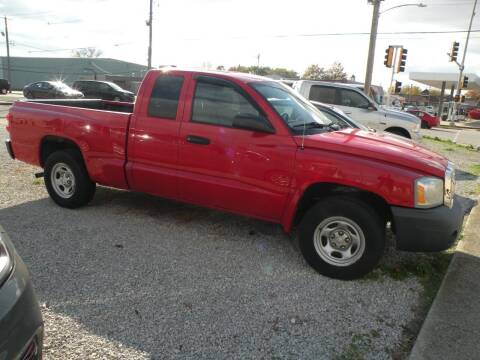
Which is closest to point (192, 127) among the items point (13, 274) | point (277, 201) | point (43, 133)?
point (277, 201)

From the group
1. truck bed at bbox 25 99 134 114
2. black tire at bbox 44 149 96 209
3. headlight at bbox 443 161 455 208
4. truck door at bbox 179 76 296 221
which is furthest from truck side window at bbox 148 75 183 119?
headlight at bbox 443 161 455 208

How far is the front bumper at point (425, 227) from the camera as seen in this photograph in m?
3.40

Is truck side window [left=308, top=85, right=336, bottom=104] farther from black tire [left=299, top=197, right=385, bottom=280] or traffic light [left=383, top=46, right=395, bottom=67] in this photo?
traffic light [left=383, top=46, right=395, bottom=67]

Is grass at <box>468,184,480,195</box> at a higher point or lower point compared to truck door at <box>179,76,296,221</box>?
lower

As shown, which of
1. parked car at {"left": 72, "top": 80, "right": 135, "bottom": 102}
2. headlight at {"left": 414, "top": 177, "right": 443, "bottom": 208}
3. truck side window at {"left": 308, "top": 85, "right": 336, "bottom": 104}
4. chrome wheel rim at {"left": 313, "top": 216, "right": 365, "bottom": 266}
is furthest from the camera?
parked car at {"left": 72, "top": 80, "right": 135, "bottom": 102}

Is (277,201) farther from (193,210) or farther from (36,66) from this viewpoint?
(36,66)

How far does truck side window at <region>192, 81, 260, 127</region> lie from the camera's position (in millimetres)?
4117

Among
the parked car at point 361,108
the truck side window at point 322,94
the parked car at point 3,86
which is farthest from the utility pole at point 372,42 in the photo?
the parked car at point 3,86

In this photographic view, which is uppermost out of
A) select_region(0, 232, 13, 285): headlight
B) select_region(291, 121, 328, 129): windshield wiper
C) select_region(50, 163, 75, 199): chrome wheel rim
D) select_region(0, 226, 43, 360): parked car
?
select_region(291, 121, 328, 129): windshield wiper

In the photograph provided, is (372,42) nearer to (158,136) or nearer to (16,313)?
(158,136)

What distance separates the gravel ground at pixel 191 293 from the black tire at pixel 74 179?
18 centimetres

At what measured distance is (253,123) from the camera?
3861 mm

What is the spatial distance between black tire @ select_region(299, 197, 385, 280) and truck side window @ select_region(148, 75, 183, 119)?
1.84 m

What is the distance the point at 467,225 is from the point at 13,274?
17.5ft
